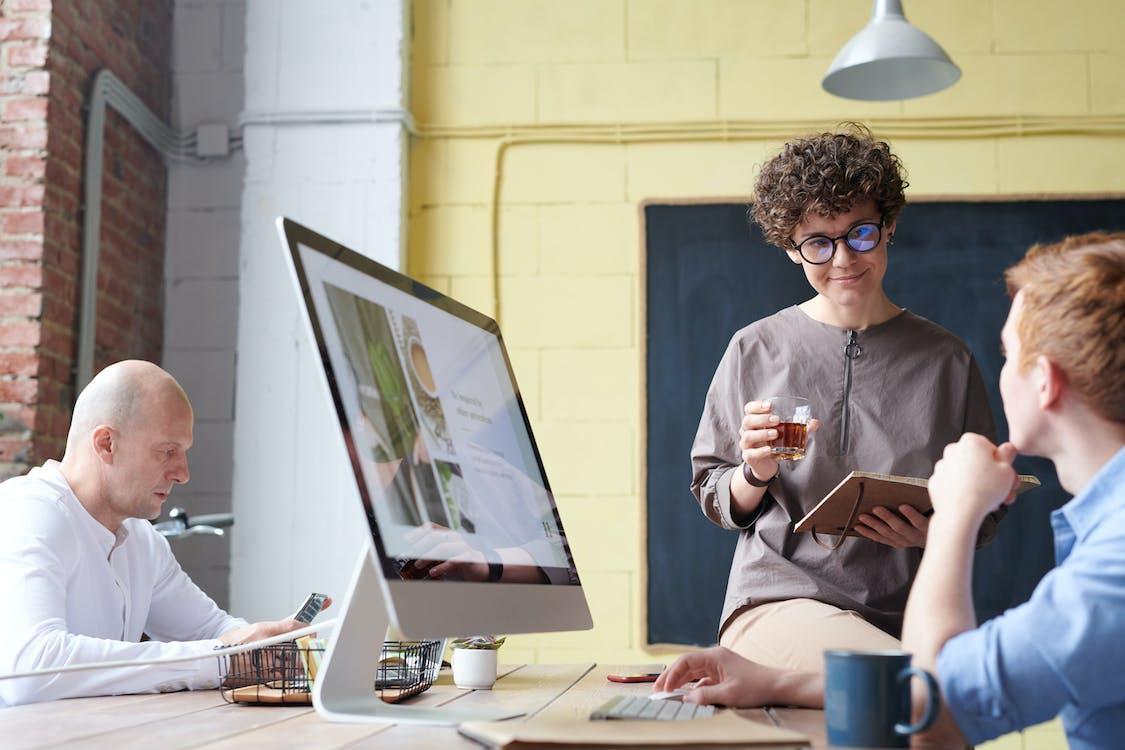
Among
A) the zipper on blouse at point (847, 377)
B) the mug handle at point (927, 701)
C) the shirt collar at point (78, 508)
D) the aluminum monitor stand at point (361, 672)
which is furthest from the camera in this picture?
the shirt collar at point (78, 508)

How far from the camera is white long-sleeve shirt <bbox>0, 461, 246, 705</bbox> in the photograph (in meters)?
1.81

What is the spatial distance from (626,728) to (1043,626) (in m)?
0.39

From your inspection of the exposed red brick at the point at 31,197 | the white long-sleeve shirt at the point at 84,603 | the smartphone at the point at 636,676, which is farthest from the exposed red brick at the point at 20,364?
the smartphone at the point at 636,676

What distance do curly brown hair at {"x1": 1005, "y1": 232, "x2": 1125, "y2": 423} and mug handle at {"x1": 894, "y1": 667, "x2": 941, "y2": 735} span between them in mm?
366

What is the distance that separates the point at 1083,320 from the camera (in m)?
1.16

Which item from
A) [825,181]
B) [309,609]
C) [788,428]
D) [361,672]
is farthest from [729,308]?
[361,672]

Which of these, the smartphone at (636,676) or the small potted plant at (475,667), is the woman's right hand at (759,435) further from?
the small potted plant at (475,667)

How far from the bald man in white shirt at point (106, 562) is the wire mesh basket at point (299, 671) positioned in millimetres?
142

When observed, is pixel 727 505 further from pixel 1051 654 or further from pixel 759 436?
pixel 1051 654

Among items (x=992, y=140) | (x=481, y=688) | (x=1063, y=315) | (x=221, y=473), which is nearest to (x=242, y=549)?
(x=221, y=473)

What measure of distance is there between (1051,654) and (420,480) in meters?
0.67

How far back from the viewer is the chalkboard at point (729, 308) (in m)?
3.63

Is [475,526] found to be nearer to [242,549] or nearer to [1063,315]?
[1063,315]

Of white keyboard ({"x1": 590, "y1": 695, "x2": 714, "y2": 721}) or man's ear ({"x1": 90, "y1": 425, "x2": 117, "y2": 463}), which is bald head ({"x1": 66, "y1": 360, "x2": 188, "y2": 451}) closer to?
man's ear ({"x1": 90, "y1": 425, "x2": 117, "y2": 463})
